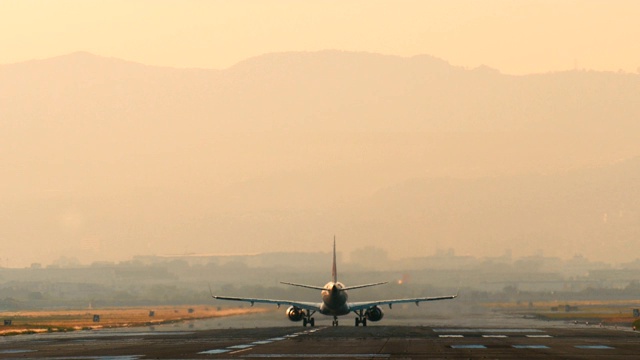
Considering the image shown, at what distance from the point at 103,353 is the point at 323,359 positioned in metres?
14.4

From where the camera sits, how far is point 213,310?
17112cm

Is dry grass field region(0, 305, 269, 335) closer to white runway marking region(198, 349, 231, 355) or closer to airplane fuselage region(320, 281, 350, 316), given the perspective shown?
airplane fuselage region(320, 281, 350, 316)

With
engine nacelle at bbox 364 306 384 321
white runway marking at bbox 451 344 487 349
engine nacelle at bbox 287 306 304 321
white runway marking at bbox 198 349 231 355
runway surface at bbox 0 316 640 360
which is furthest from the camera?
engine nacelle at bbox 287 306 304 321

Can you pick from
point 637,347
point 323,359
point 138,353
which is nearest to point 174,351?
point 138,353

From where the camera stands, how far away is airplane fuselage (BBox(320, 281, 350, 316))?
111 metres

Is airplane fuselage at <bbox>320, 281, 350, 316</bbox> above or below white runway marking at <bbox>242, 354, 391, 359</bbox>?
above

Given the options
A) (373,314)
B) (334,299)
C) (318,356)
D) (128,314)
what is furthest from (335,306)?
(128,314)

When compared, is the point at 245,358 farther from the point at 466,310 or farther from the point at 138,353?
the point at 466,310

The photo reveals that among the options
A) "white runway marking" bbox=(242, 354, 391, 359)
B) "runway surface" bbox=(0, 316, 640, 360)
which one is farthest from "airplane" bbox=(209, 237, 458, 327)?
"white runway marking" bbox=(242, 354, 391, 359)

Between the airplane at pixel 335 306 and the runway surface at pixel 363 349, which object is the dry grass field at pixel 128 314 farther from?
the runway surface at pixel 363 349

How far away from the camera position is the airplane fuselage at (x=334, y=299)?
4382 inches

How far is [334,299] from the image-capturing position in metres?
112

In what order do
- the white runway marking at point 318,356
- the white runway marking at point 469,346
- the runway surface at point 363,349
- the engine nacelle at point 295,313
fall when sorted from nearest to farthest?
1. the white runway marking at point 318,356
2. the runway surface at point 363,349
3. the white runway marking at point 469,346
4. the engine nacelle at point 295,313

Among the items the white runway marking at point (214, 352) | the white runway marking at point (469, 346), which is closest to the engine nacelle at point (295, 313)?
the white runway marking at point (469, 346)
